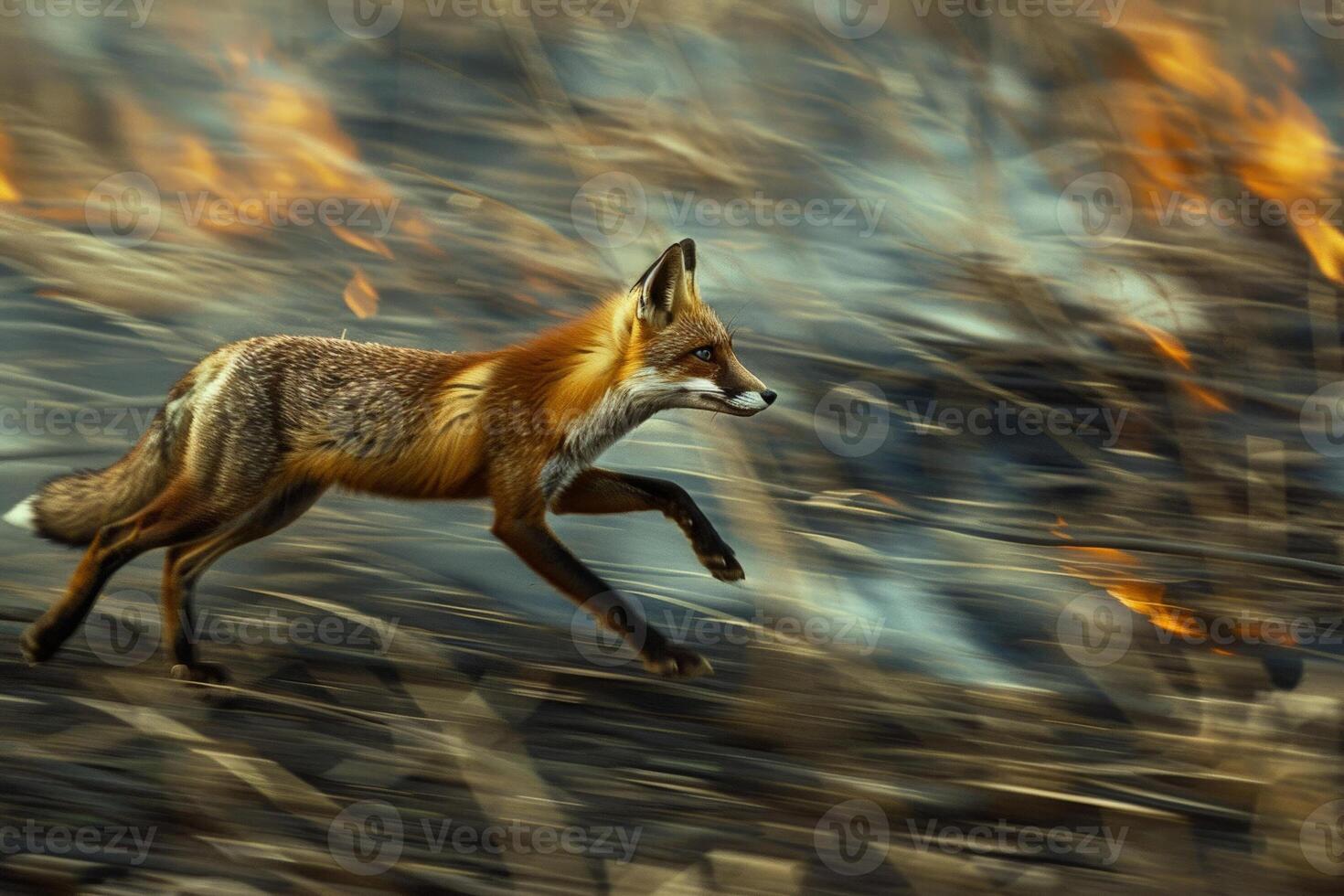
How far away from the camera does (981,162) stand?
5844 millimetres

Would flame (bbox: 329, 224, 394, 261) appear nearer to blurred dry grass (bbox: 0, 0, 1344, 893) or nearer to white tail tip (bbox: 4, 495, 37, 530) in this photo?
blurred dry grass (bbox: 0, 0, 1344, 893)

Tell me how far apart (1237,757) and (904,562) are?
4.35 feet

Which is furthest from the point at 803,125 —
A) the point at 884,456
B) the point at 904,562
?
the point at 904,562

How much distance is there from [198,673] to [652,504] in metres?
1.63

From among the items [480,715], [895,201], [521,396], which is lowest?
[480,715]

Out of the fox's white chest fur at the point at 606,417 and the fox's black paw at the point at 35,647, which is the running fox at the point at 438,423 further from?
the fox's black paw at the point at 35,647

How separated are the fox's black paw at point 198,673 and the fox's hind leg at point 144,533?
0.35m

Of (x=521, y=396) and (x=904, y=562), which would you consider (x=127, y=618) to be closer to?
(x=521, y=396)

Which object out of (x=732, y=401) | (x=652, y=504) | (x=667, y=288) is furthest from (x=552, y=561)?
(x=667, y=288)

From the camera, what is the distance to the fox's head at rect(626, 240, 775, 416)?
4.50 meters

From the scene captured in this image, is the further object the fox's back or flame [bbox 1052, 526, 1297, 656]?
flame [bbox 1052, 526, 1297, 656]

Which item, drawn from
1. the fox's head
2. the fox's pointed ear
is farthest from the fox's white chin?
the fox's pointed ear

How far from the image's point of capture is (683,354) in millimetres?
4523

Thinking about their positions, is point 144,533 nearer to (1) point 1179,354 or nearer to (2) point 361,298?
(2) point 361,298
